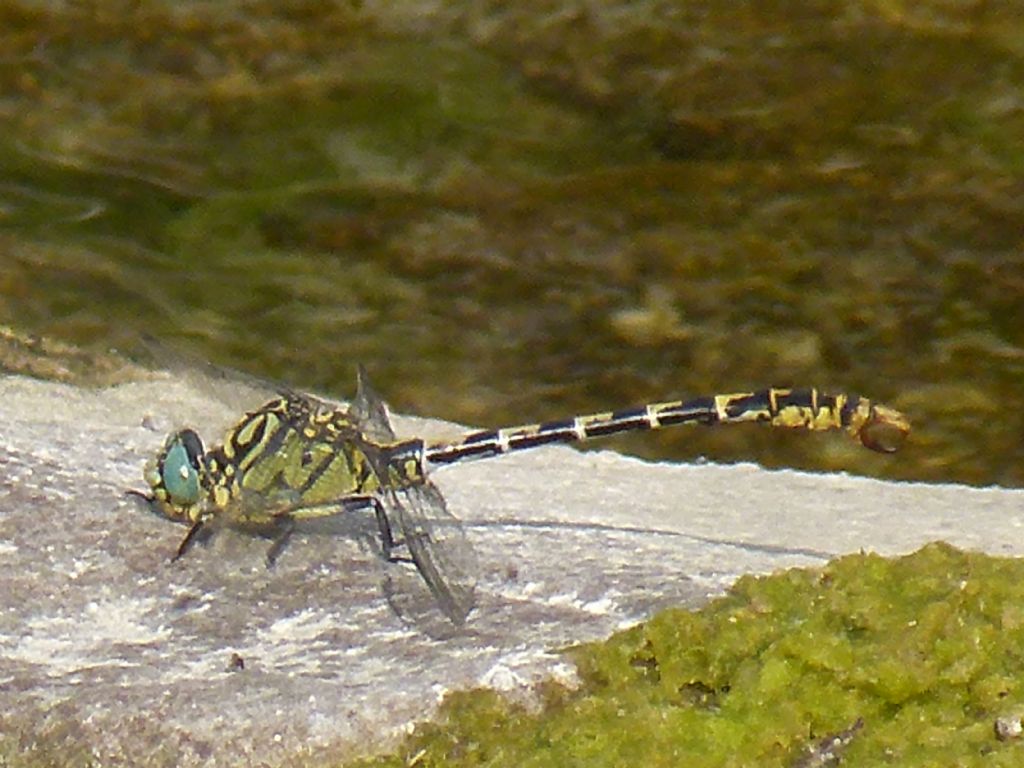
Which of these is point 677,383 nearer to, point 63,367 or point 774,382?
point 774,382

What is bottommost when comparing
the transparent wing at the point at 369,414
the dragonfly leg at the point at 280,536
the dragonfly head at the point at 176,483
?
the dragonfly leg at the point at 280,536

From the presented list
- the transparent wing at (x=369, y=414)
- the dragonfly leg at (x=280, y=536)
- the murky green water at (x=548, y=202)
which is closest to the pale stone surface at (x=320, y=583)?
the dragonfly leg at (x=280, y=536)

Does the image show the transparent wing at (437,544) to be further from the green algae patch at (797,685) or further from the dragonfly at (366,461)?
the green algae patch at (797,685)

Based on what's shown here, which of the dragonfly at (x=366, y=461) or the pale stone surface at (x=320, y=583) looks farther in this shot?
the dragonfly at (x=366, y=461)

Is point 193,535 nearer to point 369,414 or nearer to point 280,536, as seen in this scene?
point 280,536

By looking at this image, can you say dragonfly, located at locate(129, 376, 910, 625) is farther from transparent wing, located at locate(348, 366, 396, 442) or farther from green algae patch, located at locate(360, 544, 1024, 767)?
green algae patch, located at locate(360, 544, 1024, 767)

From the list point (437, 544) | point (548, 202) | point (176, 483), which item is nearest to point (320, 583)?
point (437, 544)

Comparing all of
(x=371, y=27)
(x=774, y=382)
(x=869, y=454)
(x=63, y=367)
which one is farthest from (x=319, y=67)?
(x=869, y=454)
